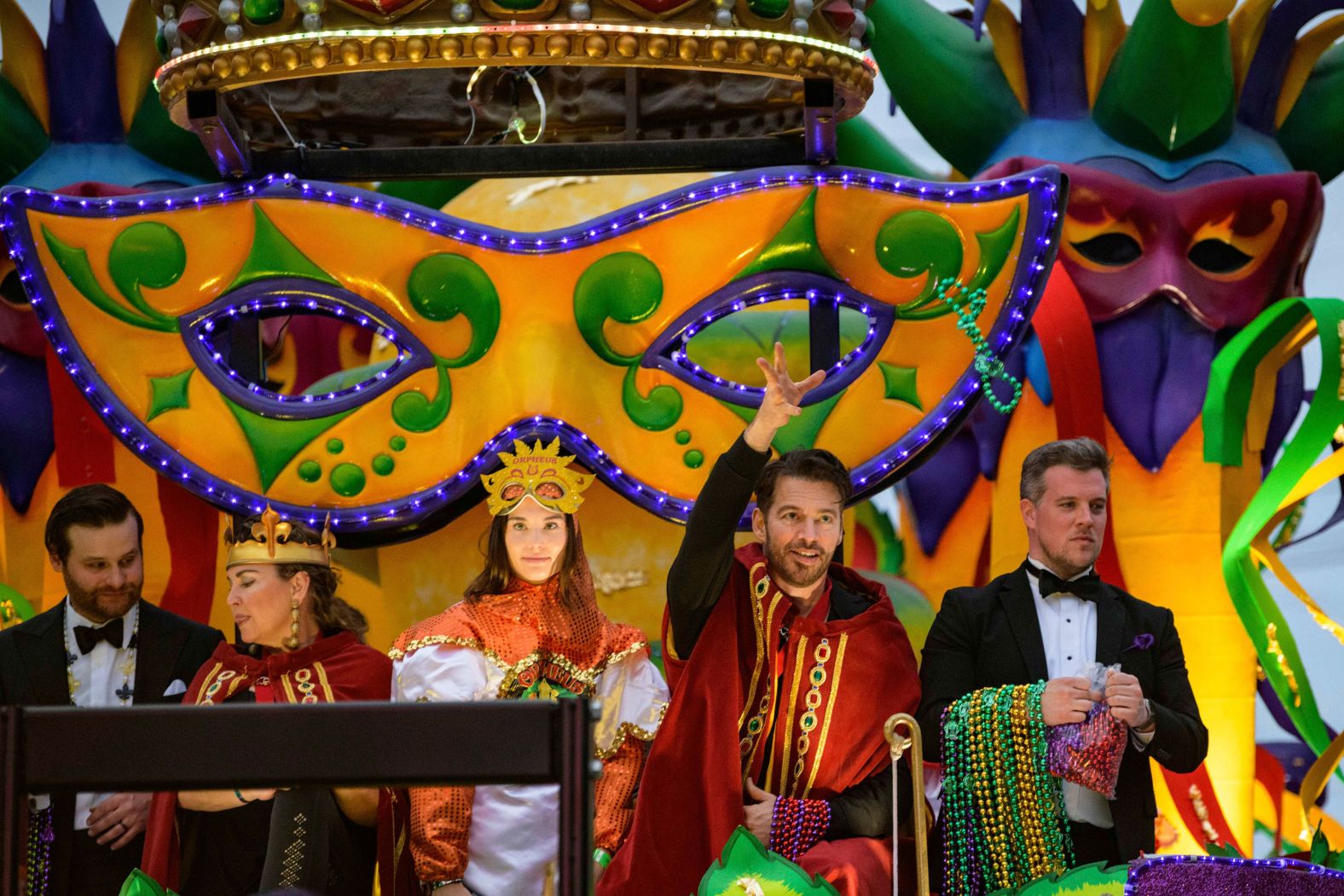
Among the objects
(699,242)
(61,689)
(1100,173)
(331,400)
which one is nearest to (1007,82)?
(1100,173)

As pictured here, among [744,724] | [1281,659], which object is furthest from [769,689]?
[1281,659]

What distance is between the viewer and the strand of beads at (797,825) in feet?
12.9

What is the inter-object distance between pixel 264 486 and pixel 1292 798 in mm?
3856

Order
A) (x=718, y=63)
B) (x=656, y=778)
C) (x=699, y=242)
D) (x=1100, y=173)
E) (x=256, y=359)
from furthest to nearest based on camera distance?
(x=1100, y=173)
(x=256, y=359)
(x=699, y=242)
(x=718, y=63)
(x=656, y=778)

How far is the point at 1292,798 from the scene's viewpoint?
6.43 metres

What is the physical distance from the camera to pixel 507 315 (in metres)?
5.21

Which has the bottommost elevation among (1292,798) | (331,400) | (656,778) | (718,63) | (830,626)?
(1292,798)

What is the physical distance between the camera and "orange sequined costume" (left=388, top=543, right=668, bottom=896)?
405cm

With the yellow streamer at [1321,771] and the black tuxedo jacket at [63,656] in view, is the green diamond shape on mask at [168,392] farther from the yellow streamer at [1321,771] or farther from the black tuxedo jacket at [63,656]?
the yellow streamer at [1321,771]

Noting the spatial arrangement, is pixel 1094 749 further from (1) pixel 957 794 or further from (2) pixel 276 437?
(2) pixel 276 437

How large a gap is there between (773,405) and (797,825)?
946 mm

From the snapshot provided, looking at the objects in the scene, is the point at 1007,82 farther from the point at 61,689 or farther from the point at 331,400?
the point at 61,689

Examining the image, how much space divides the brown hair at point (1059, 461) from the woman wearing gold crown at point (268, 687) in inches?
64.7

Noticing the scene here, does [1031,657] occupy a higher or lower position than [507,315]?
lower
